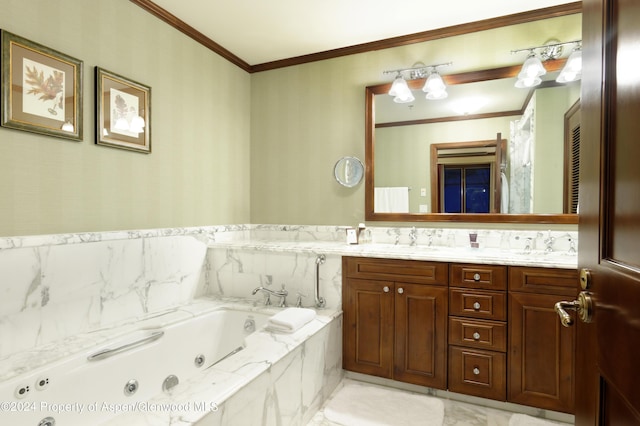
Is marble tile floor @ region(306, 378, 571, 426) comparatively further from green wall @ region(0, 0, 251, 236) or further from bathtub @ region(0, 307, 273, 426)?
green wall @ region(0, 0, 251, 236)

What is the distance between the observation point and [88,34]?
2.04 metres

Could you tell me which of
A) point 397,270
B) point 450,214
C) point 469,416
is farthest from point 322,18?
point 469,416

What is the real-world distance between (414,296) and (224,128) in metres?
2.16

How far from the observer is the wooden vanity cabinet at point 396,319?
222 cm

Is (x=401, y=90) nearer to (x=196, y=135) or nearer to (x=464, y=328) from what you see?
(x=196, y=135)

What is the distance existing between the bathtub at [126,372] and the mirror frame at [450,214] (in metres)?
1.30

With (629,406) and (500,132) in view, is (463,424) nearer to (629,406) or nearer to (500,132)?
(629,406)

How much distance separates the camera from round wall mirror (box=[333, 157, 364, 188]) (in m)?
3.01

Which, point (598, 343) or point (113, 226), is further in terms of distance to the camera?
point (113, 226)

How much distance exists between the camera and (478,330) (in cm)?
212

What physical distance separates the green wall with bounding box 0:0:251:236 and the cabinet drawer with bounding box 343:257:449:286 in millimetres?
1328

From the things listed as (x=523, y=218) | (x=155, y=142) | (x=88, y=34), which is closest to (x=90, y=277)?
(x=155, y=142)

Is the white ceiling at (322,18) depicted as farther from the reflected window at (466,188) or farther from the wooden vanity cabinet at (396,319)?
the wooden vanity cabinet at (396,319)

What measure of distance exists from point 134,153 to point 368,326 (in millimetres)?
1975
